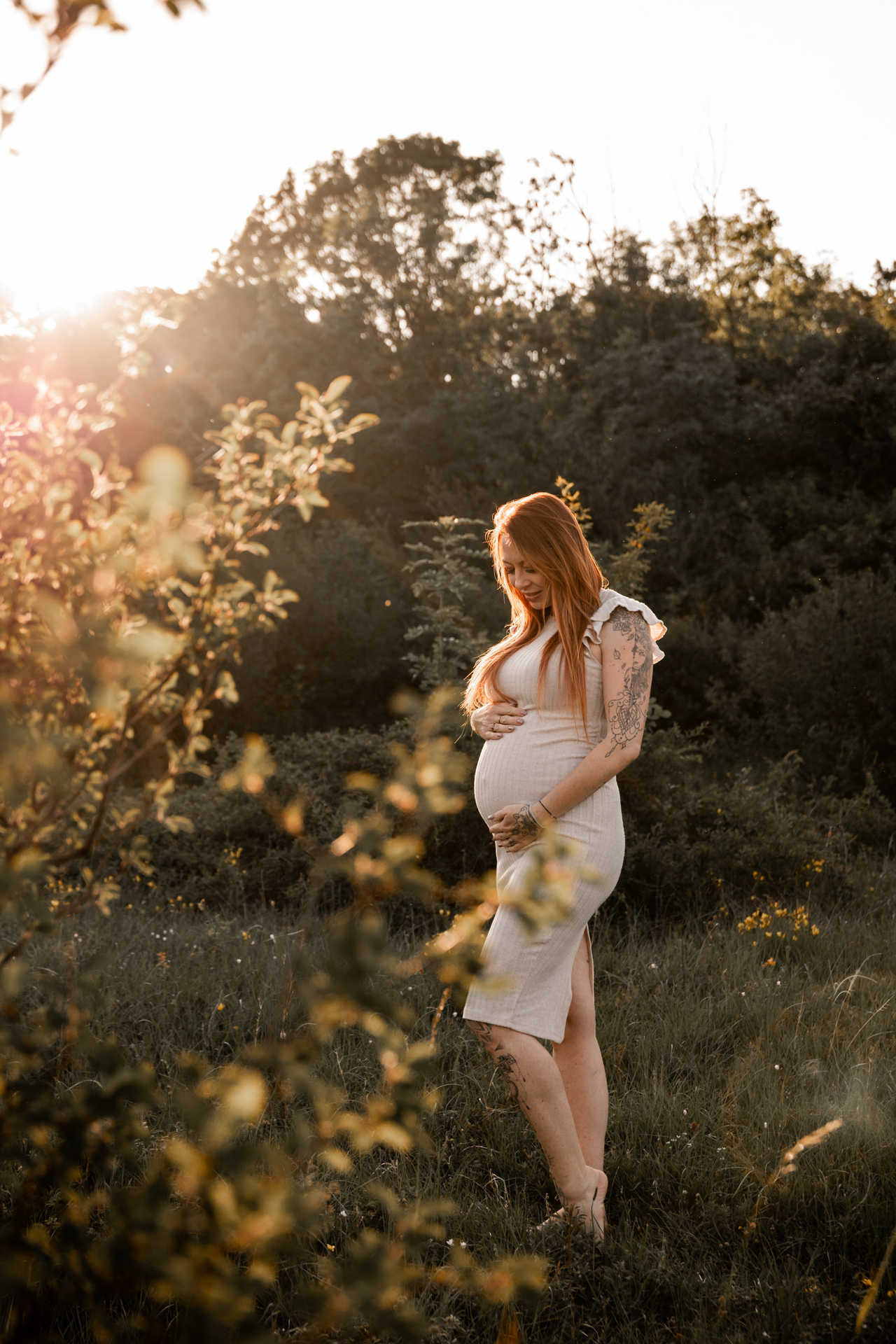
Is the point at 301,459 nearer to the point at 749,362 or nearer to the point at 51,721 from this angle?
the point at 51,721

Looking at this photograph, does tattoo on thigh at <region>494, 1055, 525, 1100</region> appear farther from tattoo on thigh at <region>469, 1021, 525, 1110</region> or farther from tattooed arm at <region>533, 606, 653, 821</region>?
tattooed arm at <region>533, 606, 653, 821</region>

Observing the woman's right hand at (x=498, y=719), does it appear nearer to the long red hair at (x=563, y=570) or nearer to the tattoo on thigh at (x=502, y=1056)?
the long red hair at (x=563, y=570)

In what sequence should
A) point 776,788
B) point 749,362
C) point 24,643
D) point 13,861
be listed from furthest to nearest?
point 749,362, point 776,788, point 24,643, point 13,861

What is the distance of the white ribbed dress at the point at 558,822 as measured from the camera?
2.48 m

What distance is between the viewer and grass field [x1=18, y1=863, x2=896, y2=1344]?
2.26 m

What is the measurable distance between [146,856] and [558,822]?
1286mm

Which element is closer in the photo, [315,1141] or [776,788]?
[315,1141]

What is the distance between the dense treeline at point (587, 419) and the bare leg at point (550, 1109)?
5.99 metres

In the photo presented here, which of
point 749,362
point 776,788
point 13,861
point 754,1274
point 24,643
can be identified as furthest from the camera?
point 749,362

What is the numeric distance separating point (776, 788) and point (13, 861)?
6120 mm

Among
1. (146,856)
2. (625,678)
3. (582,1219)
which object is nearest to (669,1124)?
(582,1219)

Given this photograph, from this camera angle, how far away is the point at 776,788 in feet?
21.7

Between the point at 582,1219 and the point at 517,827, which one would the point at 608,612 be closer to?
the point at 517,827


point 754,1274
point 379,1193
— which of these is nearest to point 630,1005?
point 754,1274
